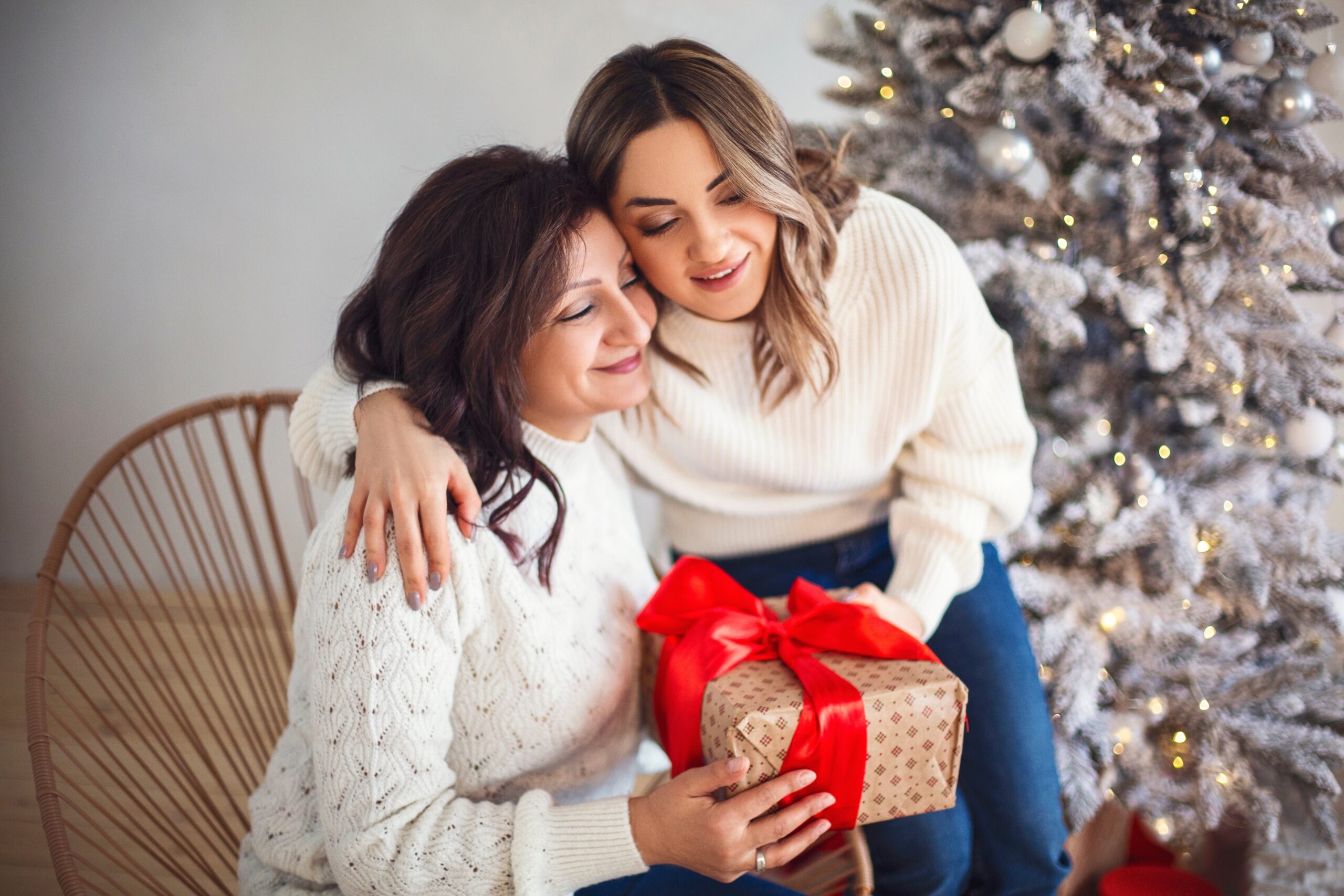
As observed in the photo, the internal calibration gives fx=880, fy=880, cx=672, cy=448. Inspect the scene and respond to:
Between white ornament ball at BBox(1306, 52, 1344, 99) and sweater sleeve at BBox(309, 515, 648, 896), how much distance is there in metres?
1.51

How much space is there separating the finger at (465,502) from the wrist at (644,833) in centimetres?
33

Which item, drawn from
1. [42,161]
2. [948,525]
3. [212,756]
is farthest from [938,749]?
[42,161]

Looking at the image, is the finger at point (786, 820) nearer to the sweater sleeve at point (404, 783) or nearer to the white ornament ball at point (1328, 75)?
the sweater sleeve at point (404, 783)

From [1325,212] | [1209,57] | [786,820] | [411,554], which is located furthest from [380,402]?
[1325,212]

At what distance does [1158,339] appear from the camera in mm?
1392

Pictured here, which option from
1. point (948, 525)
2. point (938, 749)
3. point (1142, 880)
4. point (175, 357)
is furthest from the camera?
point (175, 357)

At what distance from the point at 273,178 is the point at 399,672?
72.9 inches

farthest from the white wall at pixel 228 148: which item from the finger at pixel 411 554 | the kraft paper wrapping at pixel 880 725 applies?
the kraft paper wrapping at pixel 880 725

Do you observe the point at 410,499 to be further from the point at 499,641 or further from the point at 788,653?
the point at 788,653

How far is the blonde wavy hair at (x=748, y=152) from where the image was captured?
1.03m

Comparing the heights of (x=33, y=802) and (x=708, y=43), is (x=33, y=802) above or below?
below

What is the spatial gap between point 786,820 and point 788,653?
16cm

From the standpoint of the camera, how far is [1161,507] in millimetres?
1476

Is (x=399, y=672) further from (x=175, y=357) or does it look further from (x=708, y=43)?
(x=175, y=357)
